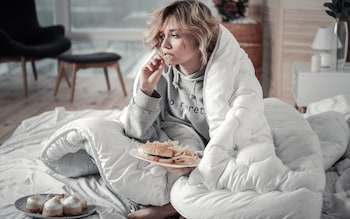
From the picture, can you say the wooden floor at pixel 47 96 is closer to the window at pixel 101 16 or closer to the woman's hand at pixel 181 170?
the window at pixel 101 16

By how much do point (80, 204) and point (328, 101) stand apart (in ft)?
5.31

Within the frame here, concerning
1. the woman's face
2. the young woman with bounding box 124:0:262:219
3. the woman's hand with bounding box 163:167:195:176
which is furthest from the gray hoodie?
the woman's hand with bounding box 163:167:195:176

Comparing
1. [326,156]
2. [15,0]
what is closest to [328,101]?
[326,156]

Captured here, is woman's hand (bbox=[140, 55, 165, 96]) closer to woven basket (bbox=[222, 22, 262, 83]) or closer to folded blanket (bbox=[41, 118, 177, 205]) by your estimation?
folded blanket (bbox=[41, 118, 177, 205])

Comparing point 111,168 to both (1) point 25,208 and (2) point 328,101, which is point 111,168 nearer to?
(1) point 25,208

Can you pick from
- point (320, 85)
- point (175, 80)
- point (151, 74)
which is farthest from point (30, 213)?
point (320, 85)

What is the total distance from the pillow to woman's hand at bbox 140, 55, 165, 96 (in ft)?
2.49

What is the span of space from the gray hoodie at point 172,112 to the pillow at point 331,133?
0.51m

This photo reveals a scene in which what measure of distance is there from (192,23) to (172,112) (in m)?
0.42

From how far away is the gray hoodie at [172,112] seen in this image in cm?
284

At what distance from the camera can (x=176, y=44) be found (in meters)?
2.81

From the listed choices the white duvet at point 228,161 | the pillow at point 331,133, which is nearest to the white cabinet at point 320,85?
the pillow at point 331,133

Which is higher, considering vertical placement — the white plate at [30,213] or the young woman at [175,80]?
the young woman at [175,80]

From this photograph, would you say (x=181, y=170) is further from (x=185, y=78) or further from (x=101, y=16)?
(x=101, y=16)
